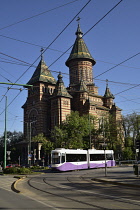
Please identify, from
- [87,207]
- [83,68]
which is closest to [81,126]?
[83,68]

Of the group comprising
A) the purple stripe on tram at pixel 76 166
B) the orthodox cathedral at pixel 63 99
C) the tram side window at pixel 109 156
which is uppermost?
the orthodox cathedral at pixel 63 99

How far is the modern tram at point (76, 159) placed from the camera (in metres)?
28.5

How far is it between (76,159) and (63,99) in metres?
28.7

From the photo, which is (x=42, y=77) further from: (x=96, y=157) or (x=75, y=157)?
(x=75, y=157)

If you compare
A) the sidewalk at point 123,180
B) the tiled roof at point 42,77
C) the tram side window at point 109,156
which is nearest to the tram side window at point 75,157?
the tram side window at point 109,156

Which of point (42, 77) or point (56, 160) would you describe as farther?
point (42, 77)

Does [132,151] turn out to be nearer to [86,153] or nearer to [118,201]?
[86,153]

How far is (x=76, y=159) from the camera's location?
1207 inches

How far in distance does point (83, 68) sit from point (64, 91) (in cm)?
1218

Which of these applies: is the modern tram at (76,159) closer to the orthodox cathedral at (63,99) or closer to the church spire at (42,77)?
the orthodox cathedral at (63,99)

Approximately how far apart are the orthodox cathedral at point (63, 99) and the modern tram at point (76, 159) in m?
21.1

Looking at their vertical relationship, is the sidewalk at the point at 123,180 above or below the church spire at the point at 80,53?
below

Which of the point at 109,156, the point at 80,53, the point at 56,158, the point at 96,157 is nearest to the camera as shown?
the point at 56,158


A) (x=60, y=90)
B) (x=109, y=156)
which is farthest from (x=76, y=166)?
(x=60, y=90)
